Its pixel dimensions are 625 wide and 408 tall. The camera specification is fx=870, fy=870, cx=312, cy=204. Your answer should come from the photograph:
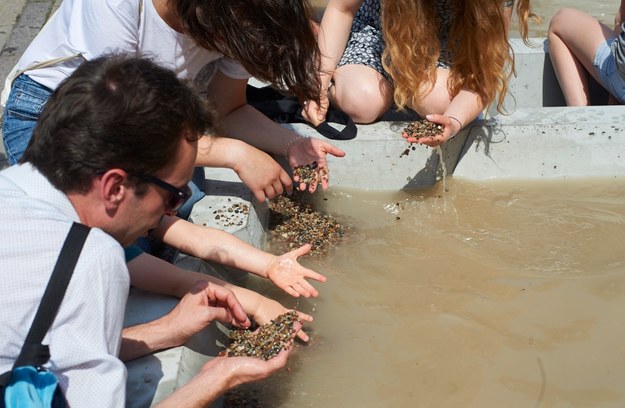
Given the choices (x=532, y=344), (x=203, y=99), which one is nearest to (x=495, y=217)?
(x=532, y=344)

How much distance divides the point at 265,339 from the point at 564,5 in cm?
461

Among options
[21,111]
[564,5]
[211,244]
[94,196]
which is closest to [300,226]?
[211,244]

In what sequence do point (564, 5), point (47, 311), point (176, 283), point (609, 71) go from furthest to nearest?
point (564, 5), point (609, 71), point (176, 283), point (47, 311)

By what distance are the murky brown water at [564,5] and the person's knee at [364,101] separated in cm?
244

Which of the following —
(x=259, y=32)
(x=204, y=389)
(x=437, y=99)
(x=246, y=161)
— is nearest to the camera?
(x=204, y=389)

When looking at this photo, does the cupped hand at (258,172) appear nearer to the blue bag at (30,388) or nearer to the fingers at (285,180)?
the fingers at (285,180)

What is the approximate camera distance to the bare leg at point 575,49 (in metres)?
4.26

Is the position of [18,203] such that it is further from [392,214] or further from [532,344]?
[392,214]

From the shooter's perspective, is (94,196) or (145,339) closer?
(94,196)

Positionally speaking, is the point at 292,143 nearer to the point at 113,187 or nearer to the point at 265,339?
the point at 265,339

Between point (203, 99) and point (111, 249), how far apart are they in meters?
0.45

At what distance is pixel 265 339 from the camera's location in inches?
105

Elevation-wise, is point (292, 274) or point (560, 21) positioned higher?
point (560, 21)

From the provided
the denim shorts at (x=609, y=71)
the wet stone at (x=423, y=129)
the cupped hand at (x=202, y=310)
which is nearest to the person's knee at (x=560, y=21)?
the denim shorts at (x=609, y=71)
